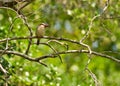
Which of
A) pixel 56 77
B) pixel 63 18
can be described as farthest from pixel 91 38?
pixel 63 18

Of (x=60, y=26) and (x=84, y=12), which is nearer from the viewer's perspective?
(x=84, y=12)

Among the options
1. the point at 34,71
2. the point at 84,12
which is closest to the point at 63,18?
the point at 84,12

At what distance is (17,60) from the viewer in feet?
23.7

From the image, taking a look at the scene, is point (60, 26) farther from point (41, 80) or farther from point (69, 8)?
point (41, 80)

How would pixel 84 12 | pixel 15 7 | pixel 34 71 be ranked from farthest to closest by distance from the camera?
pixel 84 12, pixel 34 71, pixel 15 7

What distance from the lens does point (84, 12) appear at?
8.18 metres

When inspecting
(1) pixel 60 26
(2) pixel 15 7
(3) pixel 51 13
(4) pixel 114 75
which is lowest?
(4) pixel 114 75

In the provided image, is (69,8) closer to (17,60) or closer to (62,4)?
(62,4)

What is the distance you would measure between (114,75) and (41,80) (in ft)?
16.3

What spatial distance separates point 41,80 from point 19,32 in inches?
29.4

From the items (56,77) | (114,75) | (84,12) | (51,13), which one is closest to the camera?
(56,77)

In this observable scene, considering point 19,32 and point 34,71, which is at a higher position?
point 19,32

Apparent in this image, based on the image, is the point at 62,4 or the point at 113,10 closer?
the point at 113,10

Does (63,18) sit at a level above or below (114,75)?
above
